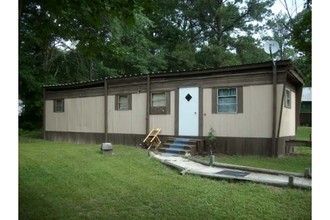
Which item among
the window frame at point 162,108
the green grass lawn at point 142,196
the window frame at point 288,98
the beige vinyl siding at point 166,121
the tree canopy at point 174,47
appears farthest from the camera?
the tree canopy at point 174,47

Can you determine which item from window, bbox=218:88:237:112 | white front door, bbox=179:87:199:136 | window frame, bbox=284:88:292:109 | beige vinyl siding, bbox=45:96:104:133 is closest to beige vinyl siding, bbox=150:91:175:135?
white front door, bbox=179:87:199:136

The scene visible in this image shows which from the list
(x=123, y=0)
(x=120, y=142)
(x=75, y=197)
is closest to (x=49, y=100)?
(x=120, y=142)

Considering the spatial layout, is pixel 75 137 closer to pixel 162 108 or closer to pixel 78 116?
pixel 78 116

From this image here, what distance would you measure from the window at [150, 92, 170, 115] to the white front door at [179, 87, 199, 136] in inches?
20.5

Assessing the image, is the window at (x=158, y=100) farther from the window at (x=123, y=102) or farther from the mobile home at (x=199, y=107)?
the window at (x=123, y=102)

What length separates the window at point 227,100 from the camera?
9.00 meters

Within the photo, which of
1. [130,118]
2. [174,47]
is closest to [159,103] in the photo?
[130,118]

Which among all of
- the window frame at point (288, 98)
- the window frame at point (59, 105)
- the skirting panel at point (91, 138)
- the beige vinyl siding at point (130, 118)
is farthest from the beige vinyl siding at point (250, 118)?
the window frame at point (59, 105)

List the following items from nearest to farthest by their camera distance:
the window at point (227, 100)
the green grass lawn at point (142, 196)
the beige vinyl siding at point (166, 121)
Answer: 1. the green grass lawn at point (142, 196)
2. the window at point (227, 100)
3. the beige vinyl siding at point (166, 121)

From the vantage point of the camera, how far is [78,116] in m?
12.9

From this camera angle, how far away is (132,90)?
36.6 feet

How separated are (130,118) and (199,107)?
2.86 m
